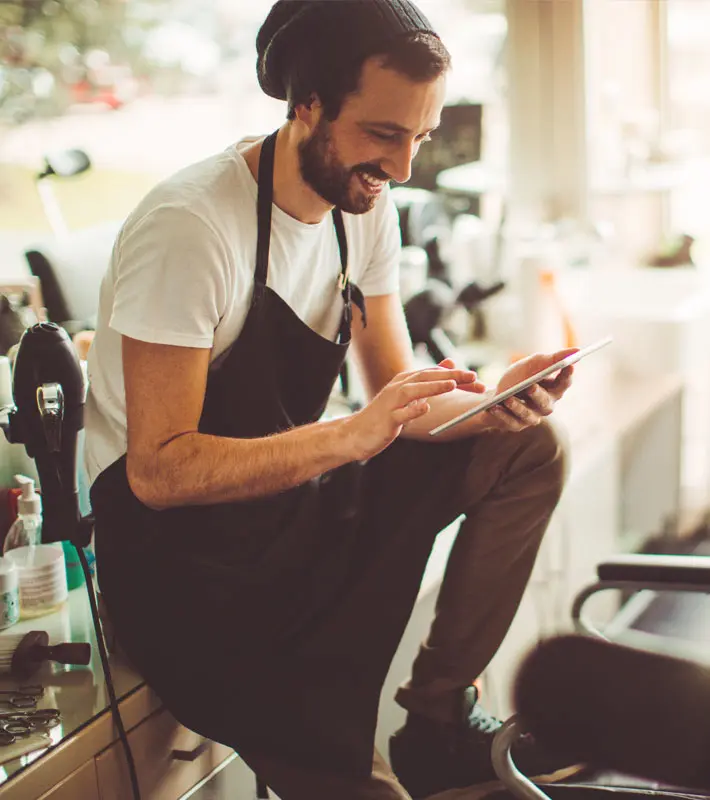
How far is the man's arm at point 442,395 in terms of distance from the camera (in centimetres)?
132

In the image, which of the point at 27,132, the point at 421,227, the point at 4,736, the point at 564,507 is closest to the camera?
the point at 4,736

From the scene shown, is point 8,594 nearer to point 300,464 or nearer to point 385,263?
point 300,464

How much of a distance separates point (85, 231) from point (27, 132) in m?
0.35

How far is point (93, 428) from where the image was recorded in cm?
138

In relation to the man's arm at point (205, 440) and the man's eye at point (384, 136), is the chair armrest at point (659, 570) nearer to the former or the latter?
the man's arm at point (205, 440)

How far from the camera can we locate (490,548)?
1441 millimetres

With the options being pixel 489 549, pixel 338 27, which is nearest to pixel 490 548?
pixel 489 549

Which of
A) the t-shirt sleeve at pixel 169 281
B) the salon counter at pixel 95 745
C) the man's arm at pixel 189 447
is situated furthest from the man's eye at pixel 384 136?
the salon counter at pixel 95 745

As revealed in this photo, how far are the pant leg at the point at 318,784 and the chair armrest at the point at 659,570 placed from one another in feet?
1.42

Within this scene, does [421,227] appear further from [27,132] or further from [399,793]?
[399,793]

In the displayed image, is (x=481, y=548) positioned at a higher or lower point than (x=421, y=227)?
lower

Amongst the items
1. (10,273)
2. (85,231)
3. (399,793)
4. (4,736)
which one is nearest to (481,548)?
(399,793)

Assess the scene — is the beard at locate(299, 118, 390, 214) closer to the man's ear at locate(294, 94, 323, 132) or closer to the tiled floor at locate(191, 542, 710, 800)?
the man's ear at locate(294, 94, 323, 132)

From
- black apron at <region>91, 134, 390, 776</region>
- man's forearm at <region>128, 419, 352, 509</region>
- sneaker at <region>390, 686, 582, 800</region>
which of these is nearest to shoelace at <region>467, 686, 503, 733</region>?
sneaker at <region>390, 686, 582, 800</region>
